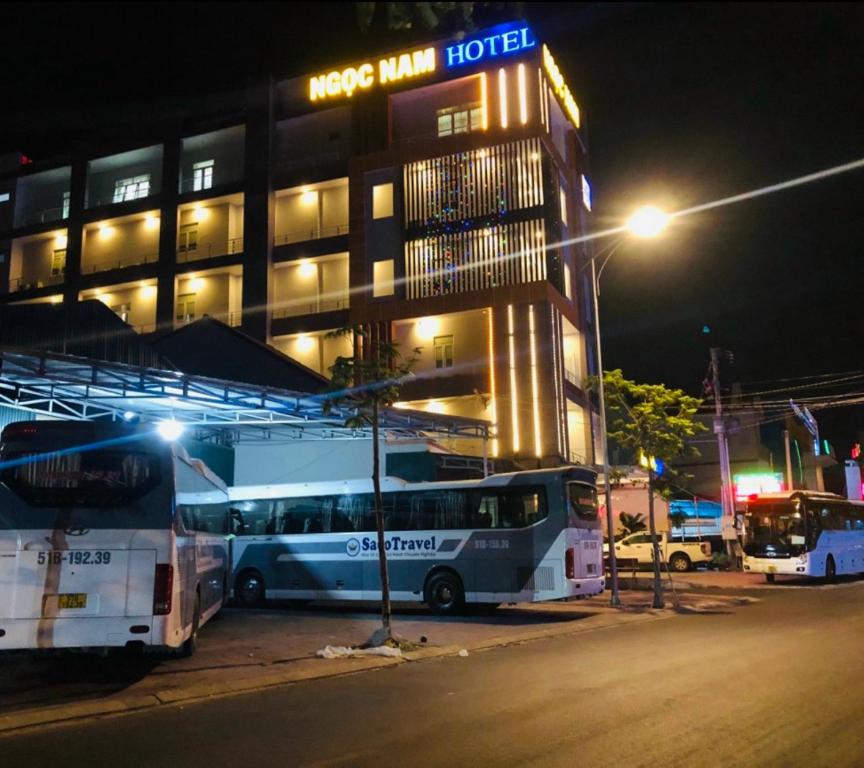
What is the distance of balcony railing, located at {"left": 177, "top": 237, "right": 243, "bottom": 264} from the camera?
44906 mm

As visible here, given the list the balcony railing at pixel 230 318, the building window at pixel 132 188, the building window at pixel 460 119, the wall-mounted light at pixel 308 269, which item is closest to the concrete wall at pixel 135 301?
the balcony railing at pixel 230 318

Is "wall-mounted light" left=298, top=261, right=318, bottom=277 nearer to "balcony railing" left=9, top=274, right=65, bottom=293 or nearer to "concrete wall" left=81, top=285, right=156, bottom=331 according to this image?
"concrete wall" left=81, top=285, right=156, bottom=331

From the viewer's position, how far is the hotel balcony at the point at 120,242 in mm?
47719

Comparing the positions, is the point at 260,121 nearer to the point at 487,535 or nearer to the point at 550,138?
the point at 550,138

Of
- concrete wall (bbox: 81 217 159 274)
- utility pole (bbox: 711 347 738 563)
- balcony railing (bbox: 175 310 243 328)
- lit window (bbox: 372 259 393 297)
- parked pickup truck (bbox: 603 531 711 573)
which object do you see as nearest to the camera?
utility pole (bbox: 711 347 738 563)

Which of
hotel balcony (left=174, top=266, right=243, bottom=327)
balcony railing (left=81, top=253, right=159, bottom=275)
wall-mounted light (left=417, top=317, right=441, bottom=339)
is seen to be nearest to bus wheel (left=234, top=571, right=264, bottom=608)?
wall-mounted light (left=417, top=317, right=441, bottom=339)

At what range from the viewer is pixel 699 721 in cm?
720

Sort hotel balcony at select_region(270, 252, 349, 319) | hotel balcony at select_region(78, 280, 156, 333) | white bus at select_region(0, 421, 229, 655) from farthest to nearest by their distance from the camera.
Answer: hotel balcony at select_region(78, 280, 156, 333), hotel balcony at select_region(270, 252, 349, 319), white bus at select_region(0, 421, 229, 655)

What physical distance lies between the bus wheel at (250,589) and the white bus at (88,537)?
10.6 m

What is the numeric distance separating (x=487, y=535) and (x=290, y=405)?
5629 millimetres

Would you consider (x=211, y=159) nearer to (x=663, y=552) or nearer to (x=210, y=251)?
Result: (x=210, y=251)

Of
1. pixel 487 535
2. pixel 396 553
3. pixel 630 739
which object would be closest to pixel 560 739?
pixel 630 739

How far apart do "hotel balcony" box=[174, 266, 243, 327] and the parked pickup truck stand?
81.0 ft

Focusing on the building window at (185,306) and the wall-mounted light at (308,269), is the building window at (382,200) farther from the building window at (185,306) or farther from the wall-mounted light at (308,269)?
the building window at (185,306)
